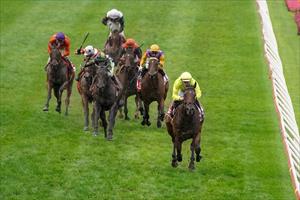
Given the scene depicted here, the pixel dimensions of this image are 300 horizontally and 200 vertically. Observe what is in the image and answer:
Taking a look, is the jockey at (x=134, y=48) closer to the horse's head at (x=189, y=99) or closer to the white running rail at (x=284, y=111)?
the white running rail at (x=284, y=111)

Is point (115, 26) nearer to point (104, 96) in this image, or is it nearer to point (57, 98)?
point (57, 98)

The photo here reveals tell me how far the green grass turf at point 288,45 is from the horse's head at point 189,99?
6.96 metres

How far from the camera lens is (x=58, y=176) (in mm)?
16703

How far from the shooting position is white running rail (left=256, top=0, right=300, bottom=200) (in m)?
16.3

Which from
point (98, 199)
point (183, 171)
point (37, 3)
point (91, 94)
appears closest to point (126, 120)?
point (91, 94)

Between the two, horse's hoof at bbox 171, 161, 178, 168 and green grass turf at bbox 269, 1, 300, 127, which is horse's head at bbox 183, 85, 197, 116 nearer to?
horse's hoof at bbox 171, 161, 178, 168

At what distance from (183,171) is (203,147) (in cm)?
209

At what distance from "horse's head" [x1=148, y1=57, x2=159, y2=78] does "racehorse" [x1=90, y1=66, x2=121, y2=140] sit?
0.97m

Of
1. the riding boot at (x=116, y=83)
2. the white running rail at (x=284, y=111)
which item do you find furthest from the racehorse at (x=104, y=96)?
the white running rail at (x=284, y=111)

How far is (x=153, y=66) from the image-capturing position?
19125 mm

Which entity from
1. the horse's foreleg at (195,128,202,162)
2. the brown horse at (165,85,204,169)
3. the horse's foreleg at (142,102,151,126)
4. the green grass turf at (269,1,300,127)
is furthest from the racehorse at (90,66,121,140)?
the green grass turf at (269,1,300,127)

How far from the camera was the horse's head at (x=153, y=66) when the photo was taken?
19.0 metres

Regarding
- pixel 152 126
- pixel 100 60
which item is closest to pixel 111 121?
pixel 100 60

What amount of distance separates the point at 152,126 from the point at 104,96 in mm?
2256
